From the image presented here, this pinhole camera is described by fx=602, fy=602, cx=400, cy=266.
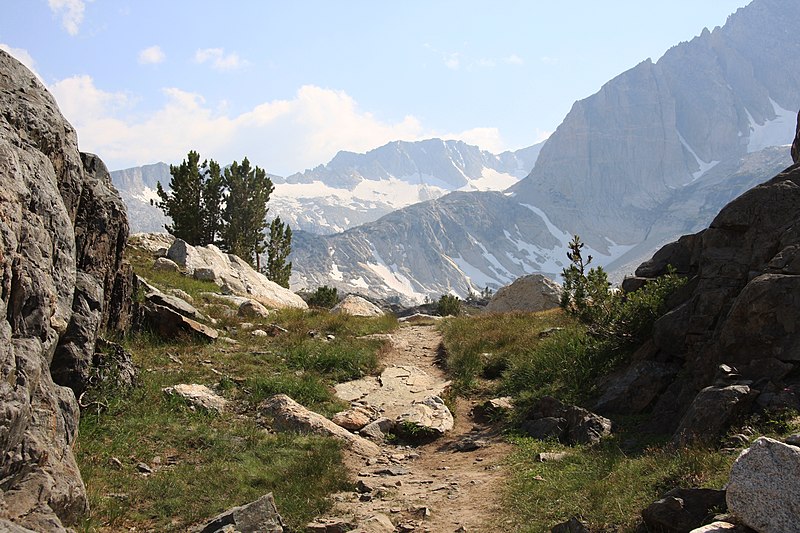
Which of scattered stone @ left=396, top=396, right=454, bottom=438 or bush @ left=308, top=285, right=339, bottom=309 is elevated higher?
scattered stone @ left=396, top=396, right=454, bottom=438

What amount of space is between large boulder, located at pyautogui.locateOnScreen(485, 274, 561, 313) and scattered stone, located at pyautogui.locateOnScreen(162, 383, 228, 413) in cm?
2683

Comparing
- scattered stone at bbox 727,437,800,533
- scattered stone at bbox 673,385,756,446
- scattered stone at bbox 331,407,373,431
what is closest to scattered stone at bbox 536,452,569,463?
scattered stone at bbox 673,385,756,446

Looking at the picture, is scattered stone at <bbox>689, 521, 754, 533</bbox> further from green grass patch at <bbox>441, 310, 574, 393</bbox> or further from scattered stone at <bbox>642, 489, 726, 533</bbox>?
green grass patch at <bbox>441, 310, 574, 393</bbox>

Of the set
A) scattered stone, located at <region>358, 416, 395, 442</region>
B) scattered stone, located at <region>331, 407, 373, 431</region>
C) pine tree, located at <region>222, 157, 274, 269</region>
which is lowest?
scattered stone, located at <region>358, 416, 395, 442</region>

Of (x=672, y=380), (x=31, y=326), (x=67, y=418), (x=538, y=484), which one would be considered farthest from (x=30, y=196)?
(x=672, y=380)

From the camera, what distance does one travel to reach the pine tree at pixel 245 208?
46656 mm

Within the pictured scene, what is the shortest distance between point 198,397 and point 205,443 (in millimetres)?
2022

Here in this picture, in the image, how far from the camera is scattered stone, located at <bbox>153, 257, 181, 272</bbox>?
27222 mm

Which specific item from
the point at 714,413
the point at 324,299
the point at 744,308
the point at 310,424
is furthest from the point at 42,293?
the point at 324,299

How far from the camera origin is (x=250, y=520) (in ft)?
22.6

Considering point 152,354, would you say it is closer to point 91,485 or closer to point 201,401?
point 201,401

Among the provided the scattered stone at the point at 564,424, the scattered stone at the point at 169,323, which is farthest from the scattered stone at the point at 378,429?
the scattered stone at the point at 169,323

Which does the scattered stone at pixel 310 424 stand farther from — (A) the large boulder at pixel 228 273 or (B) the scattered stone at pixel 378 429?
(A) the large boulder at pixel 228 273

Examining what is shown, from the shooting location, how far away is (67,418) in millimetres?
7855
